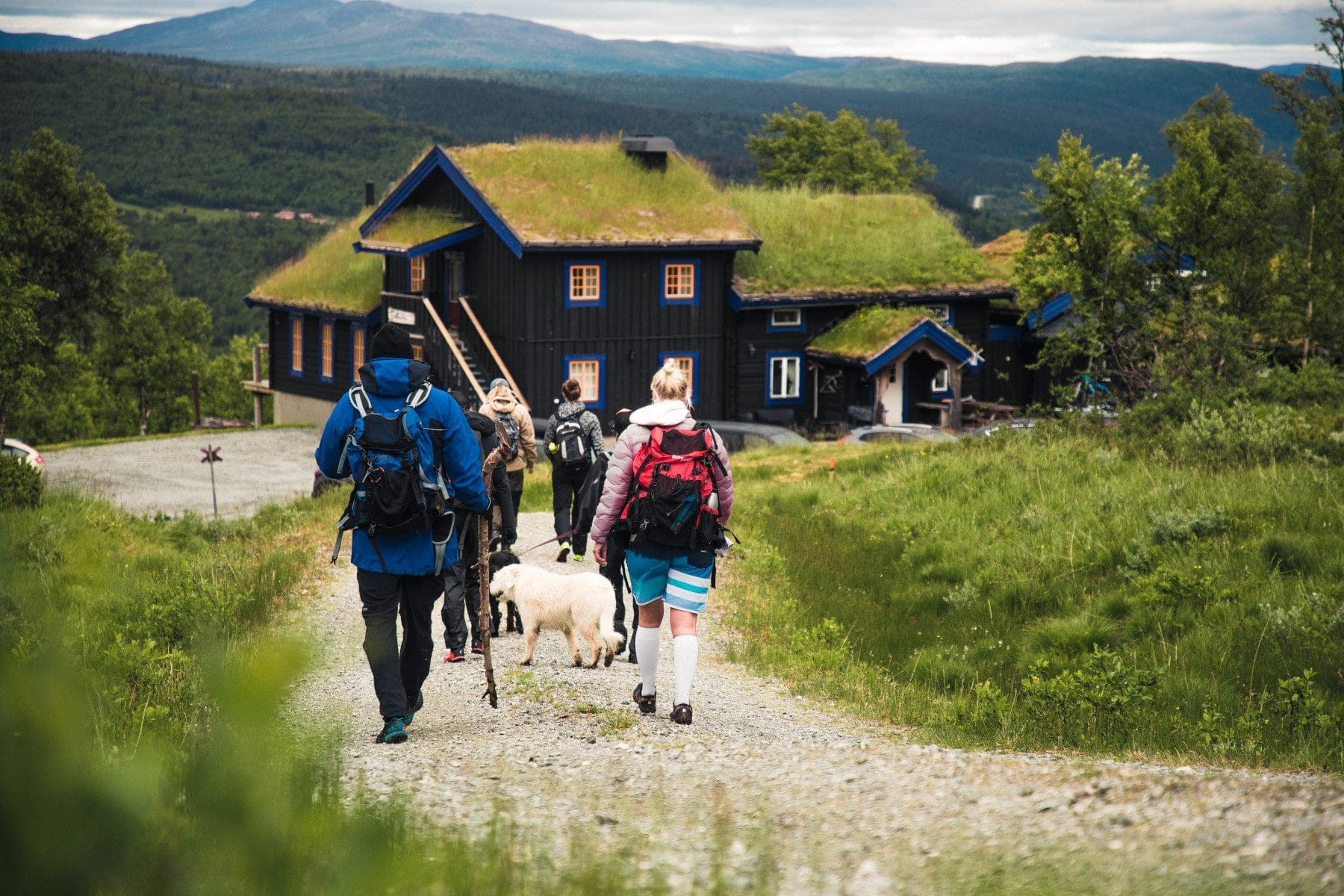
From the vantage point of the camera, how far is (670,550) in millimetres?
7312

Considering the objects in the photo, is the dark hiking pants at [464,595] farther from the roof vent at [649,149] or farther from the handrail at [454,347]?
the roof vent at [649,149]

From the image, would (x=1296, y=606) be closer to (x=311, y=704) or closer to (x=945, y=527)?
(x=945, y=527)

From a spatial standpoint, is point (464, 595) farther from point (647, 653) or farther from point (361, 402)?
point (361, 402)

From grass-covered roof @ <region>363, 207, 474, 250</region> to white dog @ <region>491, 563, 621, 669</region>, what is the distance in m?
25.8

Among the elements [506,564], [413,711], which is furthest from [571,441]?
[413,711]

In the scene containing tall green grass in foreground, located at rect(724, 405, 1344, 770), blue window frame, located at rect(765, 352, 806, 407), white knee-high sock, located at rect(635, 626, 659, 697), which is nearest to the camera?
white knee-high sock, located at rect(635, 626, 659, 697)

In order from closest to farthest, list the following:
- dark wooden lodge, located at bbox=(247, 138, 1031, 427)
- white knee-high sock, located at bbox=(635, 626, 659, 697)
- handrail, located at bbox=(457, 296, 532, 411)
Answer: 1. white knee-high sock, located at bbox=(635, 626, 659, 697)
2. handrail, located at bbox=(457, 296, 532, 411)
3. dark wooden lodge, located at bbox=(247, 138, 1031, 427)

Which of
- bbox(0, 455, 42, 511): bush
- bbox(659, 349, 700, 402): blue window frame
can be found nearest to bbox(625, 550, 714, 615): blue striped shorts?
bbox(0, 455, 42, 511): bush

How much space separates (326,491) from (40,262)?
29.5 meters

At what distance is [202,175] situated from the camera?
14325 cm

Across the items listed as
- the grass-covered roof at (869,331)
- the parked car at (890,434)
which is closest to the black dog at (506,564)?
the parked car at (890,434)

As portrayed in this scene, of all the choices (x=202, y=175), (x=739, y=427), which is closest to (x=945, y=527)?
(x=739, y=427)

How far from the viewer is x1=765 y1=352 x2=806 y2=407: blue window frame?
37.5 metres

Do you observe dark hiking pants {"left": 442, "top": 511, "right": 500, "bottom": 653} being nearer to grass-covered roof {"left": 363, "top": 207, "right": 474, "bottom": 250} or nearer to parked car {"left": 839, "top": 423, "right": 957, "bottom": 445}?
parked car {"left": 839, "top": 423, "right": 957, "bottom": 445}
